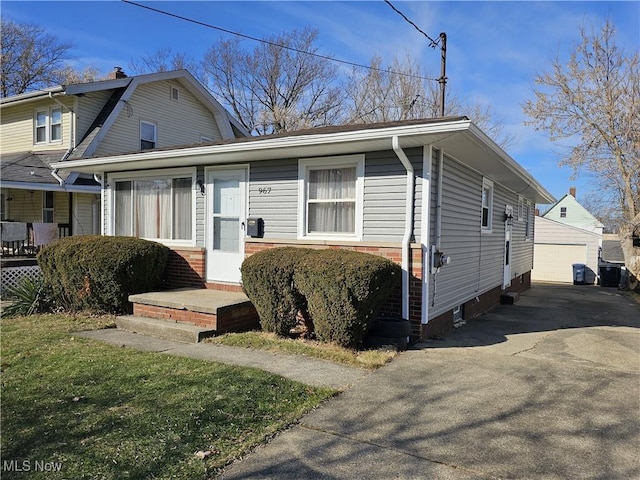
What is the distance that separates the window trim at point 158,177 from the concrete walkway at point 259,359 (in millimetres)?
2457

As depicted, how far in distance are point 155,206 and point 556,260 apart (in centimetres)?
2107

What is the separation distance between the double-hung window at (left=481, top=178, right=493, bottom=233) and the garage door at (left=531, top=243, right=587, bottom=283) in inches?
589

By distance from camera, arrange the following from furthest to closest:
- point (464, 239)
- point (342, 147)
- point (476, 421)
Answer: point (464, 239)
point (342, 147)
point (476, 421)

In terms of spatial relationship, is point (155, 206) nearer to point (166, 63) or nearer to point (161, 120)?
point (161, 120)

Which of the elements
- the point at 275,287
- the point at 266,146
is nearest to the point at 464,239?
the point at 275,287

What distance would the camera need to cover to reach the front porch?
21.4ft

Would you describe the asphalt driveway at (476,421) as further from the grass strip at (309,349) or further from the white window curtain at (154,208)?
the white window curtain at (154,208)

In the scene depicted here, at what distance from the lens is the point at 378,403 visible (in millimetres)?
4109

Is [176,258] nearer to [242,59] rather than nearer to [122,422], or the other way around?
[122,422]

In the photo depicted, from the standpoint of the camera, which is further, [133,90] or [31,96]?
[133,90]

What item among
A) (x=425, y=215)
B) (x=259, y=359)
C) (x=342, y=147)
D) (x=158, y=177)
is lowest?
(x=259, y=359)

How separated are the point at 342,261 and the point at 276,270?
3.23ft

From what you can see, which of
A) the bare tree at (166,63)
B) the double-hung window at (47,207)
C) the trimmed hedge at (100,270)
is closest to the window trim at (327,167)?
the trimmed hedge at (100,270)

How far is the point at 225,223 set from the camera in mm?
8297
